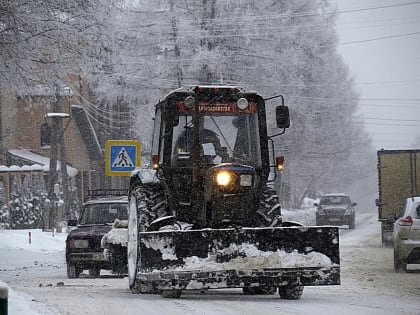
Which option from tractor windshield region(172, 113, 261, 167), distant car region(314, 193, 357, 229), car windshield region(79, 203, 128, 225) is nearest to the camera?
tractor windshield region(172, 113, 261, 167)

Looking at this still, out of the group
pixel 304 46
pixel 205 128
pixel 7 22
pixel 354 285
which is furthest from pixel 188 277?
pixel 304 46

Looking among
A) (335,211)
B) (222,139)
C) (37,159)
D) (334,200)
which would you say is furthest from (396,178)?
(37,159)

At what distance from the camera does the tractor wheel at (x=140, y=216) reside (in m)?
12.8

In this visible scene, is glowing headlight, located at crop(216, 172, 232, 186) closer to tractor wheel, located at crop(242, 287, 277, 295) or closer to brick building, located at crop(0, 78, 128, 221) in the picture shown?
tractor wheel, located at crop(242, 287, 277, 295)

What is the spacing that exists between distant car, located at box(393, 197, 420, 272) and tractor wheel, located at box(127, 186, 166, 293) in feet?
25.6

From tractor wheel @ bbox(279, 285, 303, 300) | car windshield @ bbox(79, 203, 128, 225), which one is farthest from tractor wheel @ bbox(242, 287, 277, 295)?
car windshield @ bbox(79, 203, 128, 225)

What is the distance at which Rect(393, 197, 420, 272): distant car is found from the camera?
64.2 ft

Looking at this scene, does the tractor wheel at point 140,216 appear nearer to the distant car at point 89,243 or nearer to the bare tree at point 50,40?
the distant car at point 89,243

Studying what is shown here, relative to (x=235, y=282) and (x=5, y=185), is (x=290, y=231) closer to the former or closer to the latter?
(x=235, y=282)

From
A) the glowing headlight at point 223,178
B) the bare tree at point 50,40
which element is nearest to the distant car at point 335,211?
the bare tree at point 50,40

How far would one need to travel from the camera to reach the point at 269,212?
12891mm

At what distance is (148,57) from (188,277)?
95.0 ft

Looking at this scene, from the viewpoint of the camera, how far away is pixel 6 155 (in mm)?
48031

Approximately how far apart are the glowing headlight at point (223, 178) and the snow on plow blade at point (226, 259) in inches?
26.3
